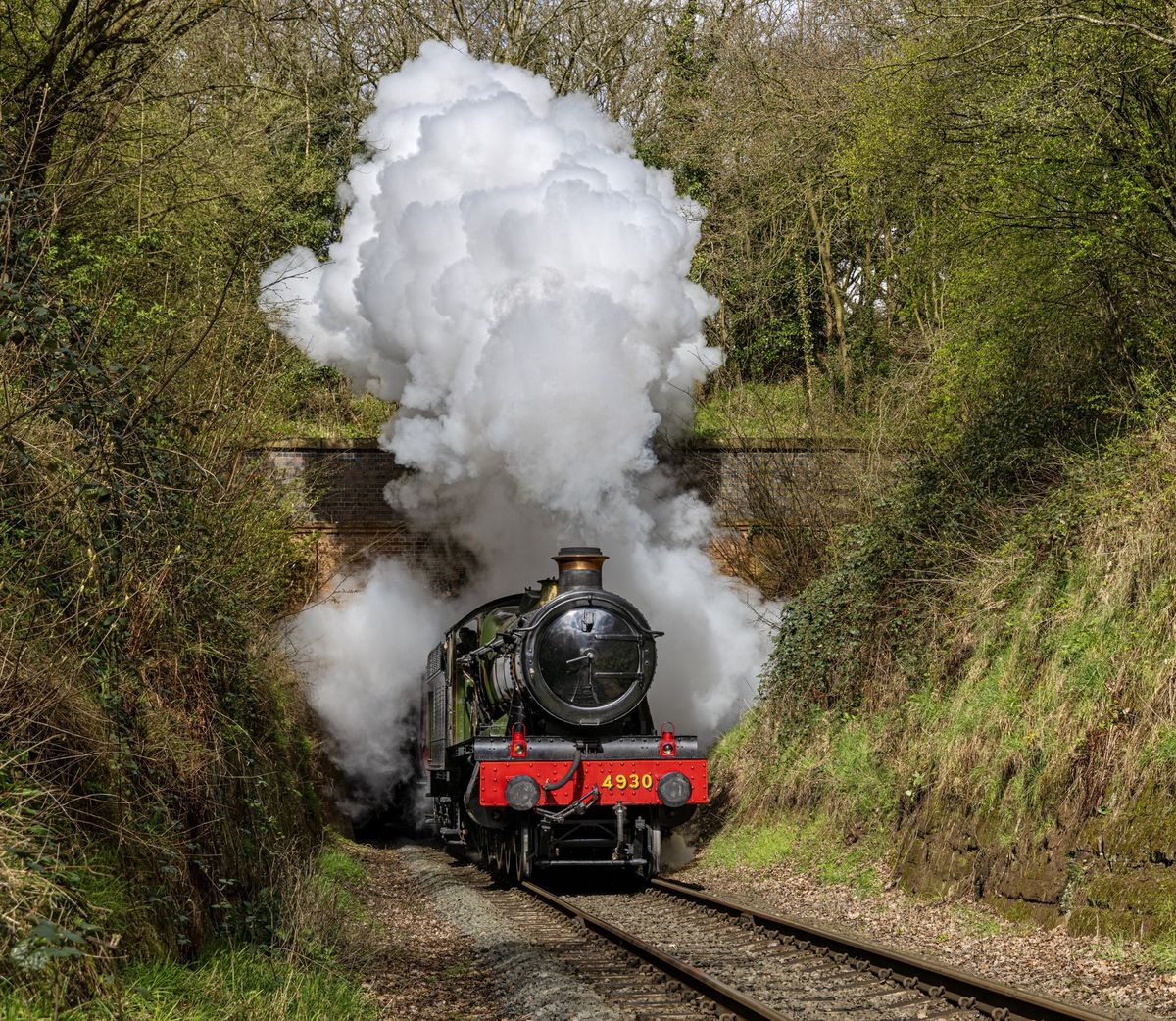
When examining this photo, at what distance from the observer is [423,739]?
55.3ft

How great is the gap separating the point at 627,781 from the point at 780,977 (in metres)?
4.15

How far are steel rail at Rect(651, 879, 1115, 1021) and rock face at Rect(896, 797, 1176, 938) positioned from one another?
A: 0.96m

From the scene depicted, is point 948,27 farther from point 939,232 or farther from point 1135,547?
point 1135,547

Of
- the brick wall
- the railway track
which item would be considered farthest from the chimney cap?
the brick wall

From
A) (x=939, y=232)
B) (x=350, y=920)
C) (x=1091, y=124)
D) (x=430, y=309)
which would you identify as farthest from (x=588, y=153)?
(x=350, y=920)

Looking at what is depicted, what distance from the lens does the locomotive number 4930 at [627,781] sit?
10969 millimetres

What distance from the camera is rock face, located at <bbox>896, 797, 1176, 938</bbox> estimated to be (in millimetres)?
6867

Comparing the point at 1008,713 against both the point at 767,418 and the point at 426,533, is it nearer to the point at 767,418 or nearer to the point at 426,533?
the point at 767,418

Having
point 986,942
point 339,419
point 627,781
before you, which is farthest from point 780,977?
point 339,419

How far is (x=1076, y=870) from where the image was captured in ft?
24.5

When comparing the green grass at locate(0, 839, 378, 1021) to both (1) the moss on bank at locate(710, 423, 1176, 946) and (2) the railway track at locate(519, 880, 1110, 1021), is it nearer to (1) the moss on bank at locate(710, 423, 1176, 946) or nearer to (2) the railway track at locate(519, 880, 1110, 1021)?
(2) the railway track at locate(519, 880, 1110, 1021)

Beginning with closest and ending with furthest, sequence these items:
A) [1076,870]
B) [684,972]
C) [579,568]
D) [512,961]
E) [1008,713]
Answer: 1. [684,972]
2. [1076,870]
3. [512,961]
4. [1008,713]
5. [579,568]

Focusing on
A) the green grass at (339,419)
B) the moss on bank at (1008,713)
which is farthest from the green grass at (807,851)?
the green grass at (339,419)

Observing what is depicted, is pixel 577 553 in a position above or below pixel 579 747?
above
